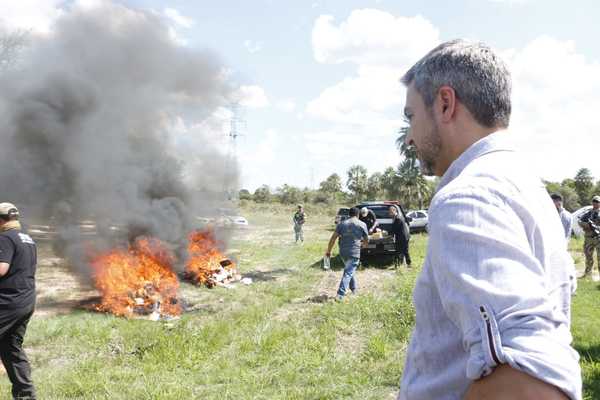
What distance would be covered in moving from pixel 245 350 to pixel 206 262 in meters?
7.05

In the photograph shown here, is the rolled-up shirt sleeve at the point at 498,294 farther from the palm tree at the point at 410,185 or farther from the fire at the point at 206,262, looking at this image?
the palm tree at the point at 410,185

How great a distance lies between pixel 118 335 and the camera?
25.2ft

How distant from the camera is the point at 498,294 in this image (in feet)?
3.00

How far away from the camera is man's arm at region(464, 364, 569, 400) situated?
35.3 inches

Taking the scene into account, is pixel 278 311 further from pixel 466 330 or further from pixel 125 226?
pixel 466 330

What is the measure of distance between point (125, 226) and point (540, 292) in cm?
1285

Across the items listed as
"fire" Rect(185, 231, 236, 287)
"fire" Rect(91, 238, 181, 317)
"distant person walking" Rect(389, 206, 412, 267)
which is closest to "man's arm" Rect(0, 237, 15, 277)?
"fire" Rect(91, 238, 181, 317)

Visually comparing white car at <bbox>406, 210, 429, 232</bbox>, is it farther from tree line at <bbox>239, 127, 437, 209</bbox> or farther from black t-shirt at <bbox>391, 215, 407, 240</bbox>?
black t-shirt at <bbox>391, 215, 407, 240</bbox>

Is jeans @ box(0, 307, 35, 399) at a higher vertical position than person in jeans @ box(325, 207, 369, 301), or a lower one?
lower

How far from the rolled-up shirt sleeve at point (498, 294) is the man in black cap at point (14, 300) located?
209 inches

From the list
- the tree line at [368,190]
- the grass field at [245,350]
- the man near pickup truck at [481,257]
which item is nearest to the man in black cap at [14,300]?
the grass field at [245,350]

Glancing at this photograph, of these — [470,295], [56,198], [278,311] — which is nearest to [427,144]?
[470,295]

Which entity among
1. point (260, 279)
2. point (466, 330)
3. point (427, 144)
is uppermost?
point (427, 144)

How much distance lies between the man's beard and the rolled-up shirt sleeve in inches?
11.9
